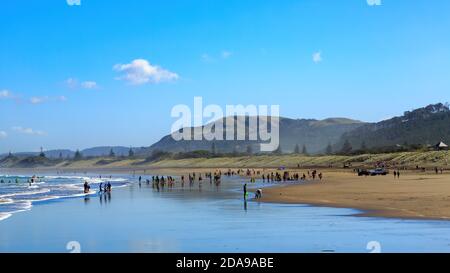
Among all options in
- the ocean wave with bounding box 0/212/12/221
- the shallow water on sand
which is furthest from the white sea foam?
the shallow water on sand

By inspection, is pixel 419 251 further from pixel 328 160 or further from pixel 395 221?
pixel 328 160

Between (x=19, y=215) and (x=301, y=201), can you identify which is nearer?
(x=19, y=215)

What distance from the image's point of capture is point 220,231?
2222 cm

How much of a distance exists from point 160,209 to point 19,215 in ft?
25.9

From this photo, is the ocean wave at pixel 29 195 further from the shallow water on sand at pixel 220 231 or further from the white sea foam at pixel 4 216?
the shallow water on sand at pixel 220 231

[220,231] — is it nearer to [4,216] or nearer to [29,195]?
[4,216]

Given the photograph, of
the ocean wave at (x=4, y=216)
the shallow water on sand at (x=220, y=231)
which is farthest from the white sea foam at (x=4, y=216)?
the shallow water on sand at (x=220, y=231)

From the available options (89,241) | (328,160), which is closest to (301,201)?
(89,241)

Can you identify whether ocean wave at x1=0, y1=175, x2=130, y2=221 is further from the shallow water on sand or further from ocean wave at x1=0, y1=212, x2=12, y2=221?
the shallow water on sand

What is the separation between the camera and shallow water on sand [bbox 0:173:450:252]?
59.9 feet

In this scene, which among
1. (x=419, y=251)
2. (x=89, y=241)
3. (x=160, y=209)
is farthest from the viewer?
(x=160, y=209)

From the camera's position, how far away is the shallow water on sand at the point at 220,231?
719 inches
